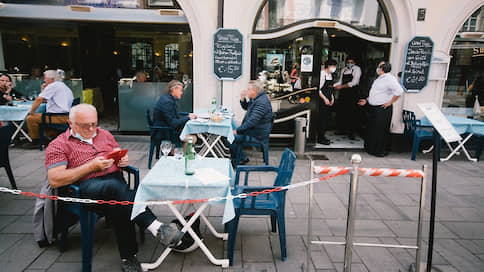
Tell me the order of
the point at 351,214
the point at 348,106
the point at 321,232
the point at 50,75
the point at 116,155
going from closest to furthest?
Result: 1. the point at 351,214
2. the point at 116,155
3. the point at 321,232
4. the point at 50,75
5. the point at 348,106

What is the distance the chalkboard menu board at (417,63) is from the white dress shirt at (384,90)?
460mm

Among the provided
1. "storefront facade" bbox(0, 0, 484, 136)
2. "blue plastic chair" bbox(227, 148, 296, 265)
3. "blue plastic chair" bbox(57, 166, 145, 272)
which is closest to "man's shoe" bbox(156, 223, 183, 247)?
"blue plastic chair" bbox(227, 148, 296, 265)

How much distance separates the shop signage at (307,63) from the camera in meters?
6.76

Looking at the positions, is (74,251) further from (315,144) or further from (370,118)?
(370,118)

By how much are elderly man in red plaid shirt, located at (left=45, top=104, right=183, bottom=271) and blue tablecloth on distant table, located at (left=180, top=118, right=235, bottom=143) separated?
233cm

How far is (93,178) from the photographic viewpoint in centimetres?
286

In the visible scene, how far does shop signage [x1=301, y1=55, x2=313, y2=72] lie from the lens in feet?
22.2

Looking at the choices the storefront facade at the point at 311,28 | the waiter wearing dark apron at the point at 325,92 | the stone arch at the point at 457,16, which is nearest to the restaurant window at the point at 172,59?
the storefront facade at the point at 311,28

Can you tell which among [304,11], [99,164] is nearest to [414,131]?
[304,11]

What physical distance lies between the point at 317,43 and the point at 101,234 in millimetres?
5396

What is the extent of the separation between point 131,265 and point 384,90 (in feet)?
18.3

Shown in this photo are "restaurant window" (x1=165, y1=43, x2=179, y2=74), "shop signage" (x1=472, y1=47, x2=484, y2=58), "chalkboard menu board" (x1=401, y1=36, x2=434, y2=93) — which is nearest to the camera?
"chalkboard menu board" (x1=401, y1=36, x2=434, y2=93)

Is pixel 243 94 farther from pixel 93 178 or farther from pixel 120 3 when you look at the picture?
pixel 93 178

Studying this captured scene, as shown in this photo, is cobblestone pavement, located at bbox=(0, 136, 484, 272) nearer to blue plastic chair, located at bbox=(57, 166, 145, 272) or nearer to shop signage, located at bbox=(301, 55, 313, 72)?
blue plastic chair, located at bbox=(57, 166, 145, 272)
